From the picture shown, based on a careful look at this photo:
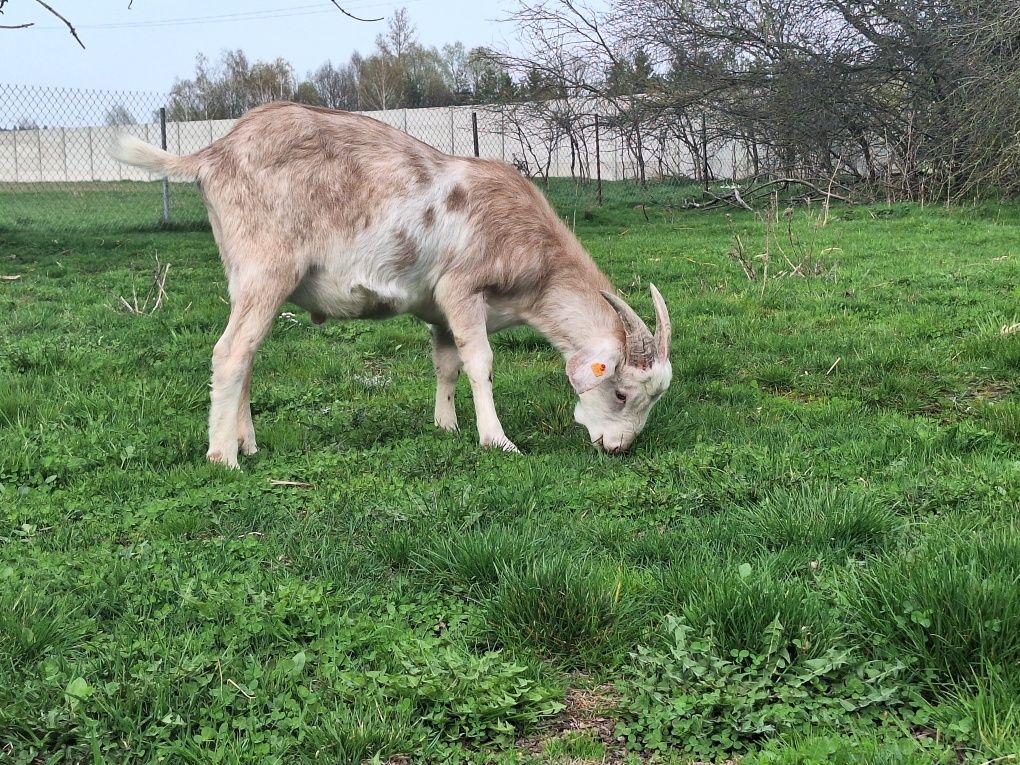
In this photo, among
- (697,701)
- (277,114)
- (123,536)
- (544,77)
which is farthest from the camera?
(544,77)

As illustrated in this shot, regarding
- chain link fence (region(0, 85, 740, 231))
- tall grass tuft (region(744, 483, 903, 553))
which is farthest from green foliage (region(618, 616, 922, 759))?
chain link fence (region(0, 85, 740, 231))

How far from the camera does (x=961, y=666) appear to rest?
218 centimetres

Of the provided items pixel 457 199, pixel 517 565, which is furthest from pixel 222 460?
pixel 517 565

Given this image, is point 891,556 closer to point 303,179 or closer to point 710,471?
point 710,471

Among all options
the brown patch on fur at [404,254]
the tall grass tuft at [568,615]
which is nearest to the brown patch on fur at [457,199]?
the brown patch on fur at [404,254]

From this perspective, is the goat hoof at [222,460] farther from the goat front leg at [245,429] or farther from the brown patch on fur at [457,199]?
the brown patch on fur at [457,199]

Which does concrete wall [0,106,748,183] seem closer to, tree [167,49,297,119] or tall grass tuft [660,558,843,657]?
tree [167,49,297,119]

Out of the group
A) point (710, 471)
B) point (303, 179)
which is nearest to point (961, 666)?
point (710, 471)

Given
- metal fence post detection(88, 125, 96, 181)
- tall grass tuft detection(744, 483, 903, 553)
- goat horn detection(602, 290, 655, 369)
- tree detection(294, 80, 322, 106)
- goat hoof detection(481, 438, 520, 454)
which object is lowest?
tall grass tuft detection(744, 483, 903, 553)

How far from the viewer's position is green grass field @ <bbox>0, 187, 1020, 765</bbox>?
211 cm

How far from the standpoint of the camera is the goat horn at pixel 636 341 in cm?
467

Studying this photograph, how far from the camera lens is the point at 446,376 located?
17.2 feet

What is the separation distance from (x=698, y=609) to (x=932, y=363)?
157 inches

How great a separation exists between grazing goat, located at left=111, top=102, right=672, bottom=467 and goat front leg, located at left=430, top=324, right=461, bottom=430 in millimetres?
62
